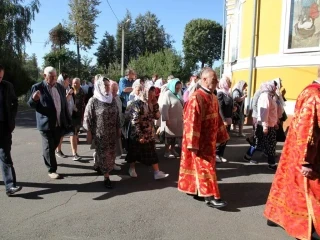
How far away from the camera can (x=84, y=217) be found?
4199 mm

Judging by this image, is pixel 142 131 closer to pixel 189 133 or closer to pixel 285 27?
pixel 189 133

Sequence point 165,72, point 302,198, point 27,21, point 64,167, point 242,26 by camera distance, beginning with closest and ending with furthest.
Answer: point 302,198 < point 64,167 < point 242,26 < point 27,21 < point 165,72

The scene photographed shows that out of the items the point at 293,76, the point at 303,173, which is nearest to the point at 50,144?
the point at 303,173

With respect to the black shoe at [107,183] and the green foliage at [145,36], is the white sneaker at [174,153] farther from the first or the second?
the green foliage at [145,36]

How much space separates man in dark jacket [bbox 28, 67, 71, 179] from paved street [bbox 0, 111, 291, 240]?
0.59m

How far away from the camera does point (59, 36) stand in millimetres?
45375

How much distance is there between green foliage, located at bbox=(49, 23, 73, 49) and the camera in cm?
4469

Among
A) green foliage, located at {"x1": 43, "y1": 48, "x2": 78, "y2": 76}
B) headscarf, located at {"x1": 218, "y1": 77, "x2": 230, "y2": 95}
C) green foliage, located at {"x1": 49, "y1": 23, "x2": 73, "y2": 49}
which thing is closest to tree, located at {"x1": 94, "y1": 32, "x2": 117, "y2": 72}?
green foliage, located at {"x1": 49, "y1": 23, "x2": 73, "y2": 49}

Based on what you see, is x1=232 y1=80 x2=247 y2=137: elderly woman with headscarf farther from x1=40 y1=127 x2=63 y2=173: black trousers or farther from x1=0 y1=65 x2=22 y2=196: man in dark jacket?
x1=0 y1=65 x2=22 y2=196: man in dark jacket

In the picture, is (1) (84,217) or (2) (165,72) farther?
(2) (165,72)

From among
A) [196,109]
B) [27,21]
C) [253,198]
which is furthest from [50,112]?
[27,21]

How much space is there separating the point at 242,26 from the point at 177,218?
1204cm

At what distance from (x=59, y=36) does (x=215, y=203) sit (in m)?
45.1

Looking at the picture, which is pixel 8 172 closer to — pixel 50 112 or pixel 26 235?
pixel 50 112
